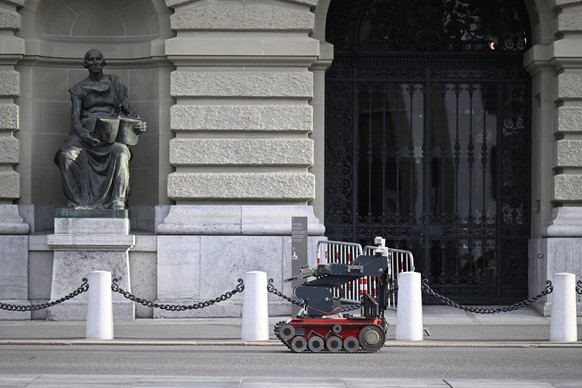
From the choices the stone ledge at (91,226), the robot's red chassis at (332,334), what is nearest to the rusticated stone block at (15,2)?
the stone ledge at (91,226)

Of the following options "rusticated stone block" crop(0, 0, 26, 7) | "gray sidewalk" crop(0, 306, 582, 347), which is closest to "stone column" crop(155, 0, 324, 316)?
"gray sidewalk" crop(0, 306, 582, 347)

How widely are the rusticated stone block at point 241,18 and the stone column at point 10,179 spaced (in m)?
2.85

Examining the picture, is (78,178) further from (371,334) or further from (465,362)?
(465,362)

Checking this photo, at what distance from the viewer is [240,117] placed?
974 inches

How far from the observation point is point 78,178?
969 inches

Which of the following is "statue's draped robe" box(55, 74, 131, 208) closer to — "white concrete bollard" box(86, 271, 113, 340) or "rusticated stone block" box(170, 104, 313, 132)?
"rusticated stone block" box(170, 104, 313, 132)

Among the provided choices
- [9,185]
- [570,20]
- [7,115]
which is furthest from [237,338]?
[570,20]

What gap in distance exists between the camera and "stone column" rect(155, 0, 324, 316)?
24.4 m

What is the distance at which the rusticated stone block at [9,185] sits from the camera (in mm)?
24797

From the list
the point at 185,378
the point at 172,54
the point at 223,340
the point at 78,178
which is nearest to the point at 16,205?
the point at 78,178

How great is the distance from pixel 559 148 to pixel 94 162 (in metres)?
8.11

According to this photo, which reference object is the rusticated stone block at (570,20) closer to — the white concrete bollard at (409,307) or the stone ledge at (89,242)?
the white concrete bollard at (409,307)

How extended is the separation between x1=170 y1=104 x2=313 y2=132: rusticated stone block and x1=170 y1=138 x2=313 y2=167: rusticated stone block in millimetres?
229

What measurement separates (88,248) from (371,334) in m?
6.74
